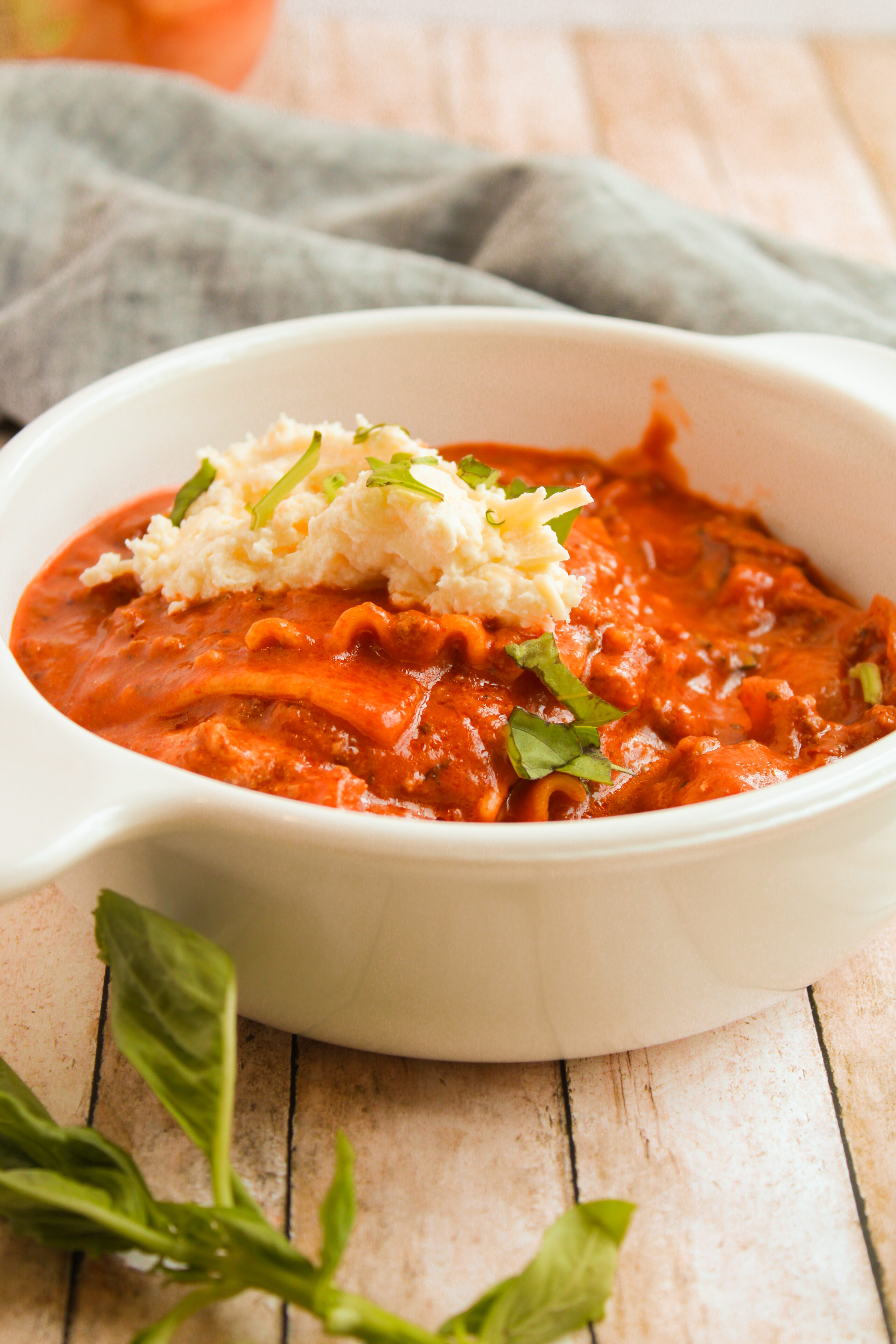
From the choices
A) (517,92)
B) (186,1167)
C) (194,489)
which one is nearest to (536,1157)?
(186,1167)

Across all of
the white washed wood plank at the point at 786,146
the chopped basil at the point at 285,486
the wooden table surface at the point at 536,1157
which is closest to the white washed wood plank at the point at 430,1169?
the wooden table surface at the point at 536,1157

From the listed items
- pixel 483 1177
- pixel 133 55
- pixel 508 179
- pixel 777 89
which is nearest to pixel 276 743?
pixel 483 1177

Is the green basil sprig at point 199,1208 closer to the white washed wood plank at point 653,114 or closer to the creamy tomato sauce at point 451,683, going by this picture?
the creamy tomato sauce at point 451,683

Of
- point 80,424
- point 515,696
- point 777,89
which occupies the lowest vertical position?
point 777,89

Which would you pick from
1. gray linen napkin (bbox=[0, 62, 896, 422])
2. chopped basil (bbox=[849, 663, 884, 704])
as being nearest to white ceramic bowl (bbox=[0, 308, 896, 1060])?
chopped basil (bbox=[849, 663, 884, 704])

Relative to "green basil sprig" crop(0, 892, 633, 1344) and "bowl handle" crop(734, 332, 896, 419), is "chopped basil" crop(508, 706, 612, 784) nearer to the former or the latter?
"green basil sprig" crop(0, 892, 633, 1344)

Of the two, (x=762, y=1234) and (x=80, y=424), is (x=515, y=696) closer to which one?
(x=762, y=1234)

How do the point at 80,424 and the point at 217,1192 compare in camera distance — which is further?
the point at 80,424
